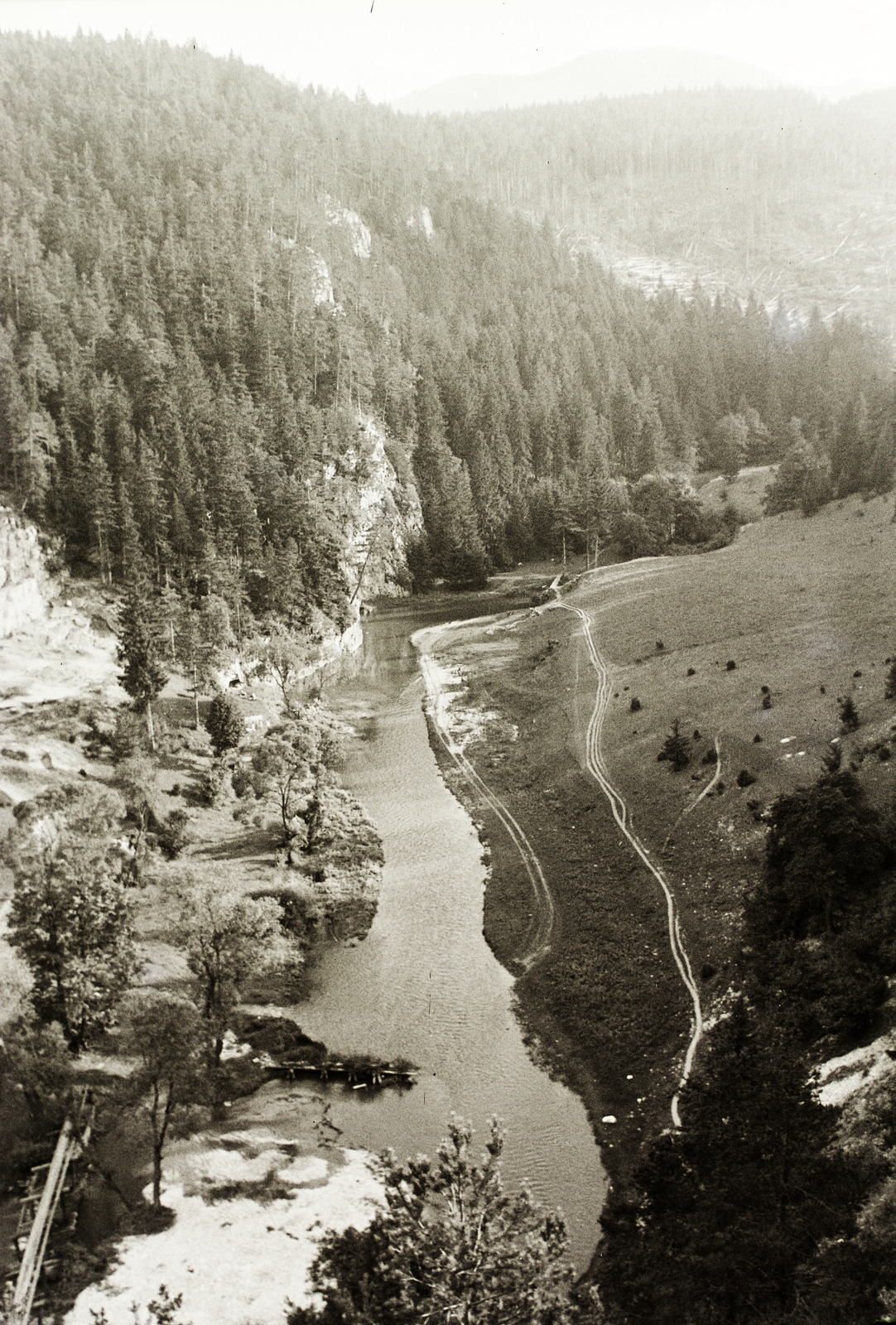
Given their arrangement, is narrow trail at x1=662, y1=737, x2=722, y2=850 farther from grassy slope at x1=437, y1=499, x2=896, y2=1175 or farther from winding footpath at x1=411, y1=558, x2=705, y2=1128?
grassy slope at x1=437, y1=499, x2=896, y2=1175

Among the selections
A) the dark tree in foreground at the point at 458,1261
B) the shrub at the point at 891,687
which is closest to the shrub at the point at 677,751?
the shrub at the point at 891,687

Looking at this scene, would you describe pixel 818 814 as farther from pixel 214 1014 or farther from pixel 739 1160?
pixel 214 1014

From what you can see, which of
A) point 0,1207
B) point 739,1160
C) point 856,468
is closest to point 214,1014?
point 0,1207

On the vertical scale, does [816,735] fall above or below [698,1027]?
above

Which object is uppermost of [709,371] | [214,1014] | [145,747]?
[709,371]

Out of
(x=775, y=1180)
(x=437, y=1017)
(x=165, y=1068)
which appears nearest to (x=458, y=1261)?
(x=775, y=1180)

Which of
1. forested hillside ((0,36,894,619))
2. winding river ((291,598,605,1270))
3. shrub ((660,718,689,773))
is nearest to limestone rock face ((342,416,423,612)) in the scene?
forested hillside ((0,36,894,619))

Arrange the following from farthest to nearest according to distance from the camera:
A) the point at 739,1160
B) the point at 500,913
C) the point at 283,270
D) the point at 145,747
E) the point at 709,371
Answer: the point at 709,371 < the point at 283,270 < the point at 145,747 < the point at 500,913 < the point at 739,1160
